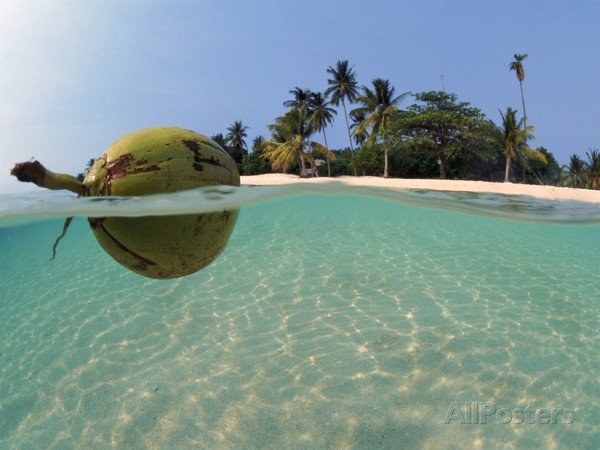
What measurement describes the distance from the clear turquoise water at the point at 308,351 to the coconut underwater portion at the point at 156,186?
4.5 inches

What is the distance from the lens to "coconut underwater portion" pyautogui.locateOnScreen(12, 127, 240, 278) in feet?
4.95

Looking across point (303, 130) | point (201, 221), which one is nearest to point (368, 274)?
point (201, 221)

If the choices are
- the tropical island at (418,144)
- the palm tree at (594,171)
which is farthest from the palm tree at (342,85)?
the palm tree at (594,171)

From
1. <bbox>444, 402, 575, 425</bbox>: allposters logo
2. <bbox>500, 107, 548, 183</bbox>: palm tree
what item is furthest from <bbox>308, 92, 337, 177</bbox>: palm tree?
<bbox>444, 402, 575, 425</bbox>: allposters logo

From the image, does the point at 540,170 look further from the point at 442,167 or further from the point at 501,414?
the point at 501,414

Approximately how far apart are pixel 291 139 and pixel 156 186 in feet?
135

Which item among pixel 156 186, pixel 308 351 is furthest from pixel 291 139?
pixel 156 186

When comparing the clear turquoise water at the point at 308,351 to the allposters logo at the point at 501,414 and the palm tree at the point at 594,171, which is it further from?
the palm tree at the point at 594,171

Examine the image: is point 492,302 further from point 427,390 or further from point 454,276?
point 427,390

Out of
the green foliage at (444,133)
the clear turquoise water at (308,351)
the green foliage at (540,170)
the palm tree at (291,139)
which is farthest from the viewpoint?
the green foliage at (540,170)

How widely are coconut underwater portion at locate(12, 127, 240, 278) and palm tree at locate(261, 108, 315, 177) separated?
36.4 m

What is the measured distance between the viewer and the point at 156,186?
1496mm

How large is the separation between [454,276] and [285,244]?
18.9 ft

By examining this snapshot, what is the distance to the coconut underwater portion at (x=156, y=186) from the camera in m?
1.51
